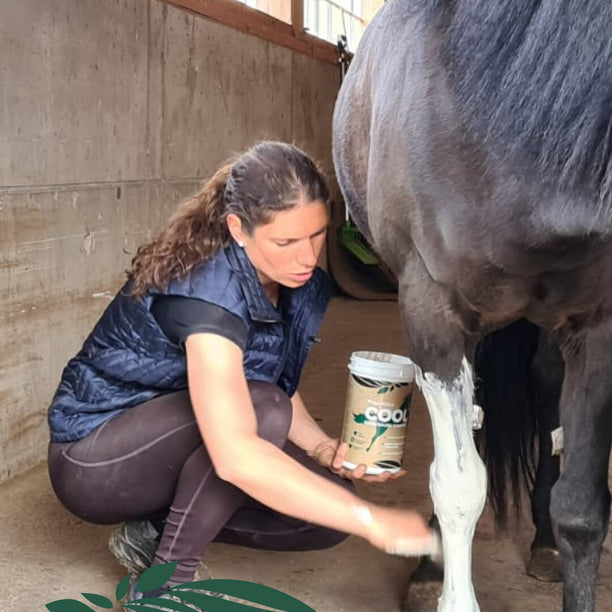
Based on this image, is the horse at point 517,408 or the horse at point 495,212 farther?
the horse at point 517,408

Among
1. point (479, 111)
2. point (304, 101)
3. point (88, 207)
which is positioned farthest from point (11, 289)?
point (304, 101)

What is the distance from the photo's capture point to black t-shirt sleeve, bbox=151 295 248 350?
155 cm

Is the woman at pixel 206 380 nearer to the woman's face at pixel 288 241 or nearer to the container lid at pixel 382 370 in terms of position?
the woman's face at pixel 288 241

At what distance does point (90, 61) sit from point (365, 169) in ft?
3.48

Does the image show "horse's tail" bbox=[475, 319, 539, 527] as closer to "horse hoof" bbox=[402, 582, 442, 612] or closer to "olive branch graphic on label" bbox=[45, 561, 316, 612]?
"horse hoof" bbox=[402, 582, 442, 612]

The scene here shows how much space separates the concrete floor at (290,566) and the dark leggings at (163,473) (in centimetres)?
26

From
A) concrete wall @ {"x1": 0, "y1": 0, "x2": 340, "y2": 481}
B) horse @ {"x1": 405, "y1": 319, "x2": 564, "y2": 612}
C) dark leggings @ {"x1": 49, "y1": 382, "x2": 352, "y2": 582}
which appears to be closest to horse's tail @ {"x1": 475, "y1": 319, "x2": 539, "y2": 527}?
horse @ {"x1": 405, "y1": 319, "x2": 564, "y2": 612}

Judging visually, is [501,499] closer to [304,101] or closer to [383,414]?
[383,414]

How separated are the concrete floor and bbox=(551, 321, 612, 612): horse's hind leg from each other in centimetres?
21

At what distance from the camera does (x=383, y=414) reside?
5.64ft

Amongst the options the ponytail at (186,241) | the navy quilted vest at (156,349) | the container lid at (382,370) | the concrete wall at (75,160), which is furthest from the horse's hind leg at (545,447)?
the concrete wall at (75,160)

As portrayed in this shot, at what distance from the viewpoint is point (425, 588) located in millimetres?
1906

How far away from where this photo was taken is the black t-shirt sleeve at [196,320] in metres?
1.55

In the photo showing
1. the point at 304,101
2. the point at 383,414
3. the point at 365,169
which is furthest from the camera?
the point at 304,101
